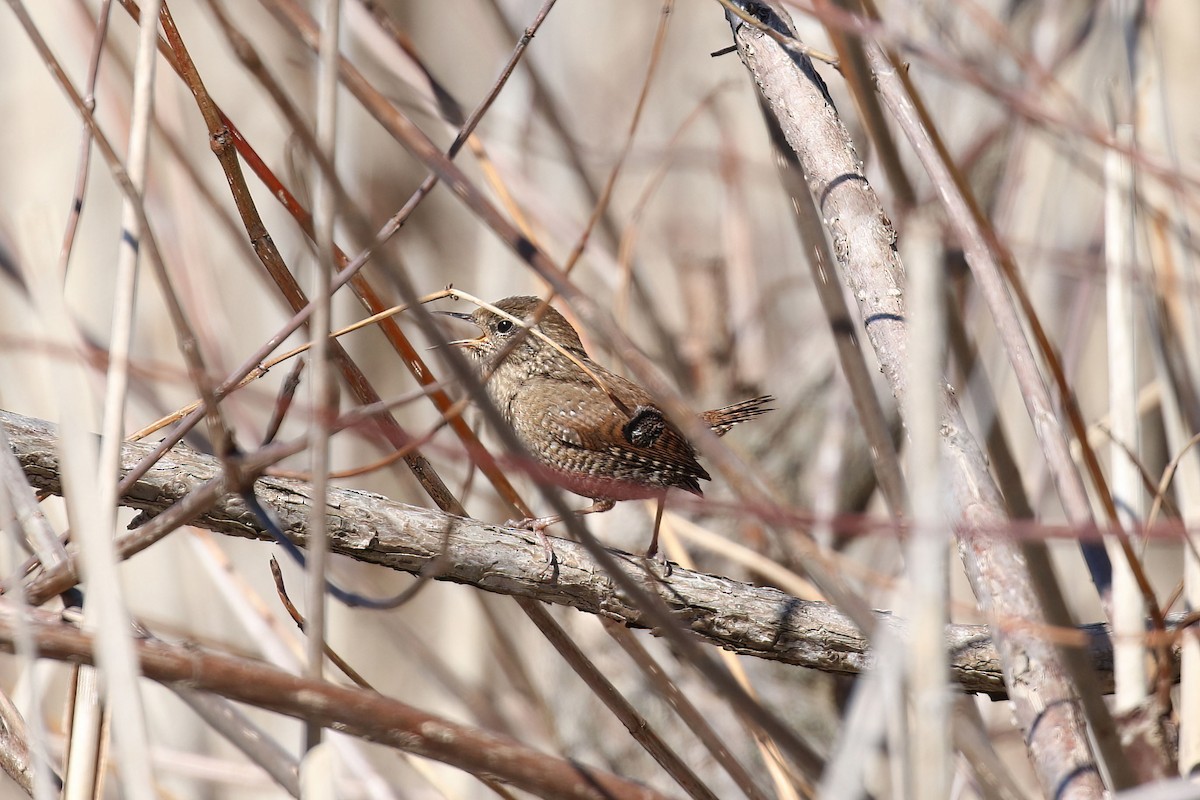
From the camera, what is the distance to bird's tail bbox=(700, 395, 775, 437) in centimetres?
266

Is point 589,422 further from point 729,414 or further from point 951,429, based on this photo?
point 951,429

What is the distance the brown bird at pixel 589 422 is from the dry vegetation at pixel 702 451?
30cm

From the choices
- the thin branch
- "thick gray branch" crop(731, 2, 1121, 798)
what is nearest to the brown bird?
"thick gray branch" crop(731, 2, 1121, 798)

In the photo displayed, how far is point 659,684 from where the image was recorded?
4.84ft

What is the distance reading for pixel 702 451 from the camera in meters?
2.28

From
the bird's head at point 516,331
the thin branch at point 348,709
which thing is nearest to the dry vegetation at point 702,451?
the thin branch at point 348,709

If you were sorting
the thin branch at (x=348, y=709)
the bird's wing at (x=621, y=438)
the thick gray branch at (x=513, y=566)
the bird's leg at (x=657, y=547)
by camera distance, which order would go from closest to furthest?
the thin branch at (x=348, y=709) < the thick gray branch at (x=513, y=566) < the bird's leg at (x=657, y=547) < the bird's wing at (x=621, y=438)

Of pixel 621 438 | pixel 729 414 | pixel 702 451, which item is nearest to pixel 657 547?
pixel 702 451

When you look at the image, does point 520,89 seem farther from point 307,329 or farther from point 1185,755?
point 1185,755

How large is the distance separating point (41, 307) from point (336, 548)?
1.98 ft

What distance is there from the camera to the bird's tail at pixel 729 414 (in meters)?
2.66

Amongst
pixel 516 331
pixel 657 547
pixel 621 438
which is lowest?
pixel 657 547

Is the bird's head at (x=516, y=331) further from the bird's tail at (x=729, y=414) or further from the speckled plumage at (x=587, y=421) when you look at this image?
the bird's tail at (x=729, y=414)

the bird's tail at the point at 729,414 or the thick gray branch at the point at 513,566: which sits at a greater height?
the bird's tail at the point at 729,414
